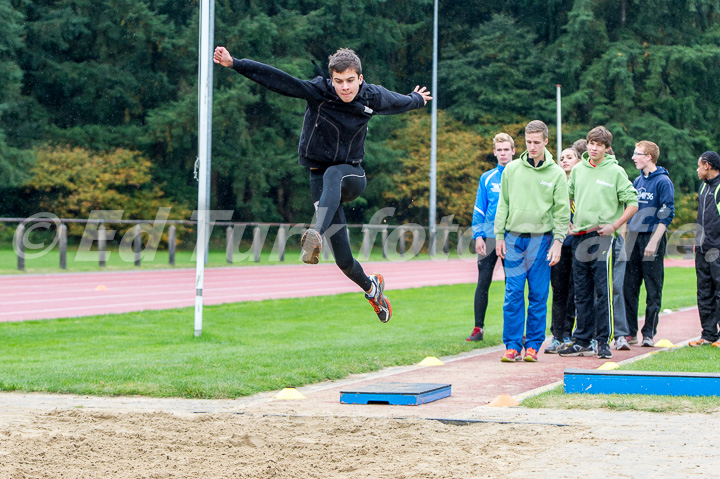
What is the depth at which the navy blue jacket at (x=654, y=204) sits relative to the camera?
10.3 meters

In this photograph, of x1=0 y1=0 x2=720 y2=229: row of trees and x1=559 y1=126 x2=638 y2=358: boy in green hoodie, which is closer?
x1=559 y1=126 x2=638 y2=358: boy in green hoodie

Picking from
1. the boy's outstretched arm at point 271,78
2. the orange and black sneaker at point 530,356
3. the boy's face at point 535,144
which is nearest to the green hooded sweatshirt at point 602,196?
the boy's face at point 535,144

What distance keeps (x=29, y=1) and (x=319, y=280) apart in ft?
77.0

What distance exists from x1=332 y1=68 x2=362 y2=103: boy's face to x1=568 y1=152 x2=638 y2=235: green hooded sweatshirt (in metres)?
3.65

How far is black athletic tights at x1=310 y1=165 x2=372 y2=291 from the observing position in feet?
21.1

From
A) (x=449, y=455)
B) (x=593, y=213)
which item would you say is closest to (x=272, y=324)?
(x=593, y=213)

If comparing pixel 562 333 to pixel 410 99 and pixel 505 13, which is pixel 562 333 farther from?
pixel 505 13

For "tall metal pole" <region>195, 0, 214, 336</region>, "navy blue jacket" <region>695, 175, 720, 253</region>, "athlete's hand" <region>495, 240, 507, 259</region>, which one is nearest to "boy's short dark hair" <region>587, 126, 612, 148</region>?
"athlete's hand" <region>495, 240, 507, 259</region>

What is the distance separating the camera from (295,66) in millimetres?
39312

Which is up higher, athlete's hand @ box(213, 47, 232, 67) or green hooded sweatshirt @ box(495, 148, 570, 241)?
athlete's hand @ box(213, 47, 232, 67)

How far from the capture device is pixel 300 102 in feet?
141

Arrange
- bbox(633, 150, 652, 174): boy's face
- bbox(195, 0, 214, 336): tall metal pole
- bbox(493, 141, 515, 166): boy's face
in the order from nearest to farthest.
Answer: bbox(493, 141, 515, 166): boy's face, bbox(633, 150, 652, 174): boy's face, bbox(195, 0, 214, 336): tall metal pole

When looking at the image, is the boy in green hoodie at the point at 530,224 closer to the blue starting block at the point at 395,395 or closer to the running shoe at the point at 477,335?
the running shoe at the point at 477,335

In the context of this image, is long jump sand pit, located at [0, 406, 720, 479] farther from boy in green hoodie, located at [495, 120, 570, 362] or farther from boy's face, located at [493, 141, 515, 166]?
boy's face, located at [493, 141, 515, 166]
